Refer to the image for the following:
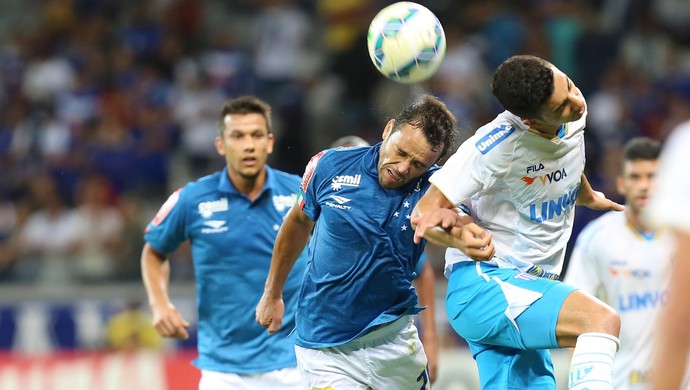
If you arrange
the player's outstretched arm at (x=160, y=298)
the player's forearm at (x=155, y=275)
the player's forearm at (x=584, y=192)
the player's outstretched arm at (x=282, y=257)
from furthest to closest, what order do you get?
1. the player's forearm at (x=155, y=275)
2. the player's outstretched arm at (x=160, y=298)
3. the player's outstretched arm at (x=282, y=257)
4. the player's forearm at (x=584, y=192)

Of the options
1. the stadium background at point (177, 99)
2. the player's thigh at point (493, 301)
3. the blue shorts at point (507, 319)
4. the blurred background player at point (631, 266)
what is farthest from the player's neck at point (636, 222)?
the stadium background at point (177, 99)

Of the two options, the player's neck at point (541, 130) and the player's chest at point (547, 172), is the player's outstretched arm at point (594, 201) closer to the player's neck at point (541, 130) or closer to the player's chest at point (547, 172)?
the player's chest at point (547, 172)

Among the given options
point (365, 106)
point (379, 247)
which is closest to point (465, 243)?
point (379, 247)

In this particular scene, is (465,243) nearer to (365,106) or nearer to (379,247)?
(379,247)

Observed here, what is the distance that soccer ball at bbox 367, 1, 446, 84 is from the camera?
5.57m

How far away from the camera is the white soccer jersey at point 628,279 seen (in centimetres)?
711

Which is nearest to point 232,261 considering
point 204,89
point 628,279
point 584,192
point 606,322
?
point 584,192

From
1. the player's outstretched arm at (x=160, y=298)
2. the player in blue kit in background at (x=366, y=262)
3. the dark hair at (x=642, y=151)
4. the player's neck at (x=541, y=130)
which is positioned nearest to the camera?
the player's neck at (x=541, y=130)

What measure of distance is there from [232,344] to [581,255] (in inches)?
96.3

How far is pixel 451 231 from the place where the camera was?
4699 mm

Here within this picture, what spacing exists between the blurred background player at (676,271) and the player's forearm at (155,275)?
15.3 ft

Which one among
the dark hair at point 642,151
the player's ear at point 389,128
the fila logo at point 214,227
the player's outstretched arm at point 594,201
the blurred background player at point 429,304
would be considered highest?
the player's ear at point 389,128

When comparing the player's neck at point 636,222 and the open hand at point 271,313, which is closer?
the open hand at point 271,313

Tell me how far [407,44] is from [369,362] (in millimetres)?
1653
